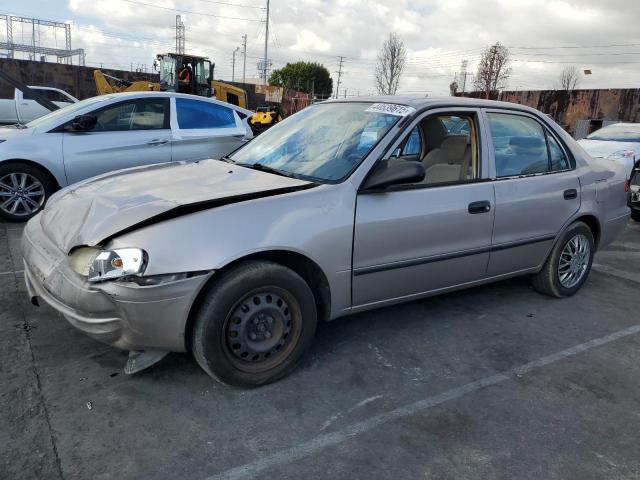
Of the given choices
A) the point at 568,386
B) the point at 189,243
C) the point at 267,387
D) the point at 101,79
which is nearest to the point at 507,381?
the point at 568,386

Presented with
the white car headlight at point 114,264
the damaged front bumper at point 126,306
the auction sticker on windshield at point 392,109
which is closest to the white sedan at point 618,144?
Result: the auction sticker on windshield at point 392,109

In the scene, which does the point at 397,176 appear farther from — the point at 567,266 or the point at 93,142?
the point at 93,142

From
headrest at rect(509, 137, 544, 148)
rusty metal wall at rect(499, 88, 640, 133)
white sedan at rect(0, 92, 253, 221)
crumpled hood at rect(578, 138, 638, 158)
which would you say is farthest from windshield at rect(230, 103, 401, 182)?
rusty metal wall at rect(499, 88, 640, 133)

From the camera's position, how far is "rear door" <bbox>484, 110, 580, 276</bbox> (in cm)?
379

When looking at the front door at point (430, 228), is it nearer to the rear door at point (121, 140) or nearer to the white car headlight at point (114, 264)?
the white car headlight at point (114, 264)

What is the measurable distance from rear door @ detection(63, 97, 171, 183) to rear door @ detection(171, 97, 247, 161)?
0.45ft

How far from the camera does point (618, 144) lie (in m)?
9.78

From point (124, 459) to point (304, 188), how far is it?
65.6 inches

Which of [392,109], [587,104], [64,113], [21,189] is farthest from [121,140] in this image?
[587,104]

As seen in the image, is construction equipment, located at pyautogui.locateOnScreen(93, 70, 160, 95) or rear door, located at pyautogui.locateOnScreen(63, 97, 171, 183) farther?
construction equipment, located at pyautogui.locateOnScreen(93, 70, 160, 95)

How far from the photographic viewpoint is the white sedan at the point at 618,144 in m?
9.20

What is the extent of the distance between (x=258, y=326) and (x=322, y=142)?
1397mm

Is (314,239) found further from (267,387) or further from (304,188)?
(267,387)

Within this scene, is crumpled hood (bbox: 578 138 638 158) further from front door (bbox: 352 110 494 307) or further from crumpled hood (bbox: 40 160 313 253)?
crumpled hood (bbox: 40 160 313 253)
